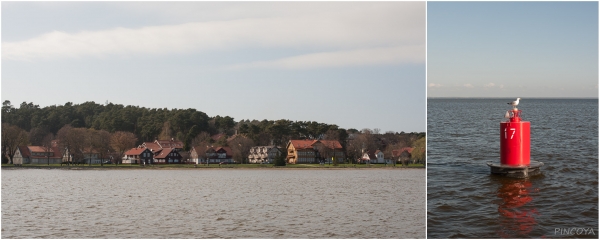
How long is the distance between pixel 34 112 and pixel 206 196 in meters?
52.8

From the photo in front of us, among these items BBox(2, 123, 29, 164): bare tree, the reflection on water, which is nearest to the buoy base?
the reflection on water

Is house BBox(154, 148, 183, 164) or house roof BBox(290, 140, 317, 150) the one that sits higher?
house roof BBox(290, 140, 317, 150)

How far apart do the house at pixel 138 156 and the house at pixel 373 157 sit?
21.5 m

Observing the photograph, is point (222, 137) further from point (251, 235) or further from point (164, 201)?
point (251, 235)

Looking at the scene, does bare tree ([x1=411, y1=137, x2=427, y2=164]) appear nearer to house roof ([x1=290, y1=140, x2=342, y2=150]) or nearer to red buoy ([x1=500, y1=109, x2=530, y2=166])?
house roof ([x1=290, y1=140, x2=342, y2=150])

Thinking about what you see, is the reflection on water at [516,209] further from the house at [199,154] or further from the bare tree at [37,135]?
the bare tree at [37,135]

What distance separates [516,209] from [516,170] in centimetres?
333

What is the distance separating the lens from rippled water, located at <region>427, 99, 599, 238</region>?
8.38 m

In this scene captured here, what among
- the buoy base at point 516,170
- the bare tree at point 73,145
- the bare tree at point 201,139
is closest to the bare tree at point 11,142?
the bare tree at point 73,145

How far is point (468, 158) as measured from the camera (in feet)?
51.3

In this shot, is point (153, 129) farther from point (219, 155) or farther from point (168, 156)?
point (219, 155)

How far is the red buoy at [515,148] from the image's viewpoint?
40.6ft

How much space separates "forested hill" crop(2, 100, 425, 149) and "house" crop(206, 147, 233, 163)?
9.62 feet

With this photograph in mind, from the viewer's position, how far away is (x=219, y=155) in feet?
198
